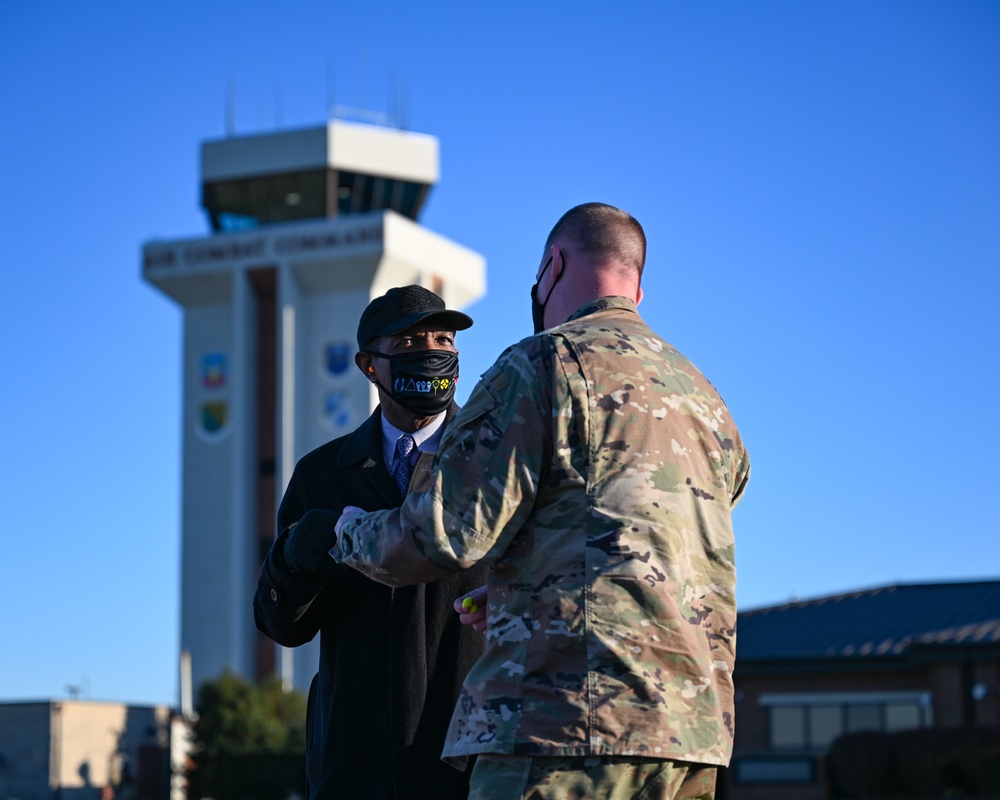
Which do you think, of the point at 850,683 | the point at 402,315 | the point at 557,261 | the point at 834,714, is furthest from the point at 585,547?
the point at 850,683

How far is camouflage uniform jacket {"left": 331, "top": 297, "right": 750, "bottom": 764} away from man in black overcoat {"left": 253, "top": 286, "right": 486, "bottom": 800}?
663 mm

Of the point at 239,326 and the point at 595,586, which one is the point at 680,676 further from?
the point at 239,326

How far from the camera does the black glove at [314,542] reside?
4.49 m

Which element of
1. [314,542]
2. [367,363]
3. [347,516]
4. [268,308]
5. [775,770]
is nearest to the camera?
[347,516]

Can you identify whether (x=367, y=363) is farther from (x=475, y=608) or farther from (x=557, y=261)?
(x=475, y=608)

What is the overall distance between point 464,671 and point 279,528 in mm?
793

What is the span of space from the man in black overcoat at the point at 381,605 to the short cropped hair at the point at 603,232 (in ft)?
2.80

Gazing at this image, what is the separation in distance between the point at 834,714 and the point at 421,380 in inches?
1346

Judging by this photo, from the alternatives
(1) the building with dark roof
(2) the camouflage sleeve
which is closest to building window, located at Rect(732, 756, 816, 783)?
(1) the building with dark roof

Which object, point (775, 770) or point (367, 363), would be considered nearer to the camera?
point (367, 363)

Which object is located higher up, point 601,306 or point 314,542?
point 601,306

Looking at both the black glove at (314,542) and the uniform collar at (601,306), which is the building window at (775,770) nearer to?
the black glove at (314,542)

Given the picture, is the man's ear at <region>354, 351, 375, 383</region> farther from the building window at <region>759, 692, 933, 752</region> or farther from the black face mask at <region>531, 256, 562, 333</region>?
the building window at <region>759, 692, 933, 752</region>

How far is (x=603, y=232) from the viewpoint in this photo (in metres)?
4.07
